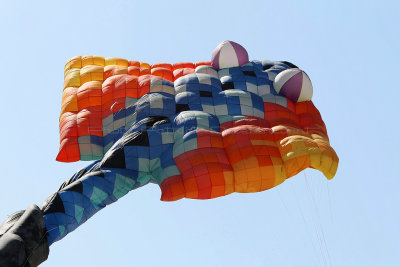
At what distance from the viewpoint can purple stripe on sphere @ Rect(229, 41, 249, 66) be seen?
23.1m

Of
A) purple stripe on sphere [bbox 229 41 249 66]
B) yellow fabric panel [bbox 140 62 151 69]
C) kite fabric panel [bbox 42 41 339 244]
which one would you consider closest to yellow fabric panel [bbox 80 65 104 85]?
kite fabric panel [bbox 42 41 339 244]

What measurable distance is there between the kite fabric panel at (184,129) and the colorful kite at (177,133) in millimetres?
27

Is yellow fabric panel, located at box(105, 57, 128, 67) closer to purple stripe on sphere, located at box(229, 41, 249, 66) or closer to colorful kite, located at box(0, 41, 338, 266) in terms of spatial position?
colorful kite, located at box(0, 41, 338, 266)

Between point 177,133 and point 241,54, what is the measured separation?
151 inches

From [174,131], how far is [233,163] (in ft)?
5.72

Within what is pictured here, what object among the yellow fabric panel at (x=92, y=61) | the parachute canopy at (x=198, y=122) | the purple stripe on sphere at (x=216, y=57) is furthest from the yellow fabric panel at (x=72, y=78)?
the purple stripe on sphere at (x=216, y=57)

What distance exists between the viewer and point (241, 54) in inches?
913

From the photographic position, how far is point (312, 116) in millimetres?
22188

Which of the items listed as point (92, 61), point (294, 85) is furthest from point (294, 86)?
point (92, 61)

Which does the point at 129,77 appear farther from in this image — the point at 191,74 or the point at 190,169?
the point at 190,169

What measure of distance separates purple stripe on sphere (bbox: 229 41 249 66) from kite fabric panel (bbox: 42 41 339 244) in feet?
0.11

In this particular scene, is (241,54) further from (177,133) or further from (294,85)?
(177,133)

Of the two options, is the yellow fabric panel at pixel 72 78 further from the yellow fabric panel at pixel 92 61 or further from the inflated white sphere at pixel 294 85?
the inflated white sphere at pixel 294 85

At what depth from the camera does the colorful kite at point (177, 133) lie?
63.0ft
